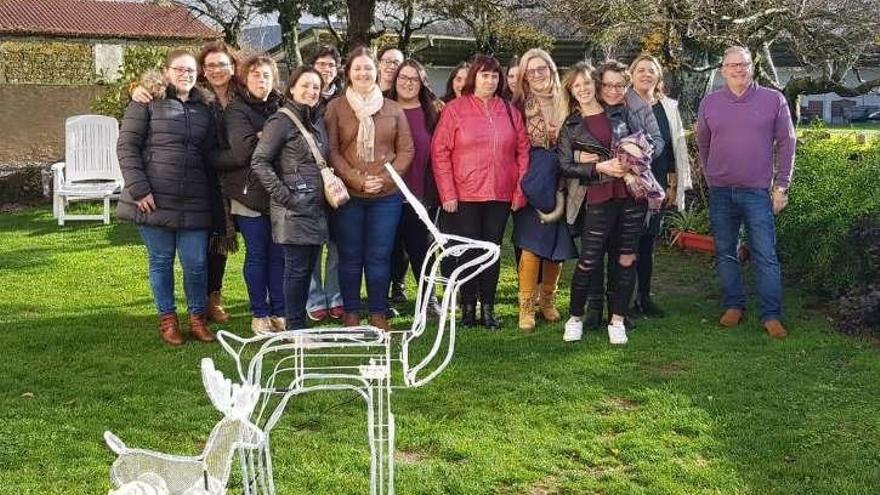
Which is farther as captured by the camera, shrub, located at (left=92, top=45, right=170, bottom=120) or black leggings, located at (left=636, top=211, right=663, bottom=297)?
shrub, located at (left=92, top=45, right=170, bottom=120)

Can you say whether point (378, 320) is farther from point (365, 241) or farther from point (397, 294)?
point (397, 294)

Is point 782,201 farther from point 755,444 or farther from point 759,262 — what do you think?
point 755,444

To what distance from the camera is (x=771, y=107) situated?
571 cm

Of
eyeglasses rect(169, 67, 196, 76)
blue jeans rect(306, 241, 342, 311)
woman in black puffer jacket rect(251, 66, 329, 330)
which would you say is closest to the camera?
woman in black puffer jacket rect(251, 66, 329, 330)

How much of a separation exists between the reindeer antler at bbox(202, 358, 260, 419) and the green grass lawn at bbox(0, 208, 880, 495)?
1.24m

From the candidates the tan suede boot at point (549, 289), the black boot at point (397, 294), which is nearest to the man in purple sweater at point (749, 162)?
the tan suede boot at point (549, 289)

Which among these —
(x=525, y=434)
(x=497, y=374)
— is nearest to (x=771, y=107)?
(x=497, y=374)

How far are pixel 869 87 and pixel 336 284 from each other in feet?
25.1

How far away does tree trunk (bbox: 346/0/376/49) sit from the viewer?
12.9 m

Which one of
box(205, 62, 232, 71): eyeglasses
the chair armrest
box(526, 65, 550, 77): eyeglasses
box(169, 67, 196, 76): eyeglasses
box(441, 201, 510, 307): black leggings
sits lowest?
box(441, 201, 510, 307): black leggings

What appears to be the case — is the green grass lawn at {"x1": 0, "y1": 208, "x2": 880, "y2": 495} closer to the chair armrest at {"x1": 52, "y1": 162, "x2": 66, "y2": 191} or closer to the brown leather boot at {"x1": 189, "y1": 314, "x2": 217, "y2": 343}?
the brown leather boot at {"x1": 189, "y1": 314, "x2": 217, "y2": 343}

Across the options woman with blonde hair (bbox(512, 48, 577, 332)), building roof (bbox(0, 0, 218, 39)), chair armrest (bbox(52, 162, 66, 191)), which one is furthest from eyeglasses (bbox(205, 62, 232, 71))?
building roof (bbox(0, 0, 218, 39))

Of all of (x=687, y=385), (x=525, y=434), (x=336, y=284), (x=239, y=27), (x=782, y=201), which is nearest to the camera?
(x=525, y=434)

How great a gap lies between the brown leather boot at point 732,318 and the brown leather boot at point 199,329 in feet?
10.6
